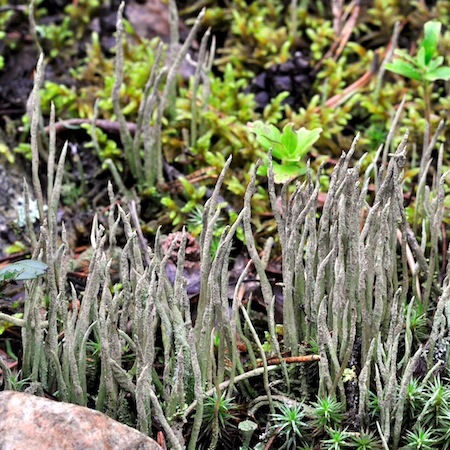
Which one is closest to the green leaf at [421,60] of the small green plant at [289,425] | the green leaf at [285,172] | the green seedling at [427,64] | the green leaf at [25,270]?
the green seedling at [427,64]

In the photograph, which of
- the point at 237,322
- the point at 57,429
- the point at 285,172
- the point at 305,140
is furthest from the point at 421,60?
the point at 57,429

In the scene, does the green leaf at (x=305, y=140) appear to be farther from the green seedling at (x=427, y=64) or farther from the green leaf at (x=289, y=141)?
the green seedling at (x=427, y=64)

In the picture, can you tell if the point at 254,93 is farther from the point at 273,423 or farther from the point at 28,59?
the point at 273,423

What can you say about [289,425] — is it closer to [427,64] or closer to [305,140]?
[305,140]

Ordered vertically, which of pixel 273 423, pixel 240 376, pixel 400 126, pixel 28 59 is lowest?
pixel 273 423

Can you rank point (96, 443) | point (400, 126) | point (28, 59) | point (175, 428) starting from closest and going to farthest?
point (96, 443)
point (175, 428)
point (400, 126)
point (28, 59)

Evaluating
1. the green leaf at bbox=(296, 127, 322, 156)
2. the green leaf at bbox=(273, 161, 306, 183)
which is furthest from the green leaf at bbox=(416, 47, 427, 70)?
the green leaf at bbox=(273, 161, 306, 183)

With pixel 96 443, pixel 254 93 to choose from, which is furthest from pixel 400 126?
pixel 96 443
